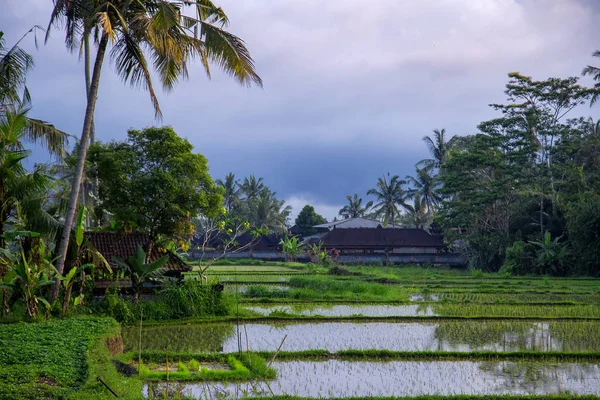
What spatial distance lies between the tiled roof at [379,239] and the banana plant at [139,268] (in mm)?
25872

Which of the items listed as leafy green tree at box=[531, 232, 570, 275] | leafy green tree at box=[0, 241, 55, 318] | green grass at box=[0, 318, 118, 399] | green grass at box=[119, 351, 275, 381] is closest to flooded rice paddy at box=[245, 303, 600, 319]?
green grass at box=[119, 351, 275, 381]

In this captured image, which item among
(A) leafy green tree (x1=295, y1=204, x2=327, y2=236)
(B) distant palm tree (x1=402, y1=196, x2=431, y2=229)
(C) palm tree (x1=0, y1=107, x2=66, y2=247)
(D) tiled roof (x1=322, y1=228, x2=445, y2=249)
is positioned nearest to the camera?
(C) palm tree (x1=0, y1=107, x2=66, y2=247)

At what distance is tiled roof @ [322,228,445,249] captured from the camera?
3888 centimetres

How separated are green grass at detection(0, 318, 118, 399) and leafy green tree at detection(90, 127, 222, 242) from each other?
15.3 feet

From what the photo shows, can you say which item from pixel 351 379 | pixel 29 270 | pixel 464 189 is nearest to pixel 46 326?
pixel 29 270

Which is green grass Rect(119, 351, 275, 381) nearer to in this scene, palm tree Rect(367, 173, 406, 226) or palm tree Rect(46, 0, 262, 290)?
palm tree Rect(46, 0, 262, 290)

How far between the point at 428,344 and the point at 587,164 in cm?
2524

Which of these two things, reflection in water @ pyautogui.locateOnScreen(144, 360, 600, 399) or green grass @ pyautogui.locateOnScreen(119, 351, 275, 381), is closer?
reflection in water @ pyautogui.locateOnScreen(144, 360, 600, 399)

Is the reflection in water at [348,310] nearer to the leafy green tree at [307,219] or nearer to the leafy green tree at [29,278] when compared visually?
the leafy green tree at [29,278]

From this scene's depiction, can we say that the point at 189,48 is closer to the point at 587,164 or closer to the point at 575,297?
the point at 575,297

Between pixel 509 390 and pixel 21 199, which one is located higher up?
pixel 21 199

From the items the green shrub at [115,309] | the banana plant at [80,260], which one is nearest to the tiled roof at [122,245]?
the banana plant at [80,260]

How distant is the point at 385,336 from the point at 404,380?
370cm

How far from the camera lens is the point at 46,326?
991 cm
